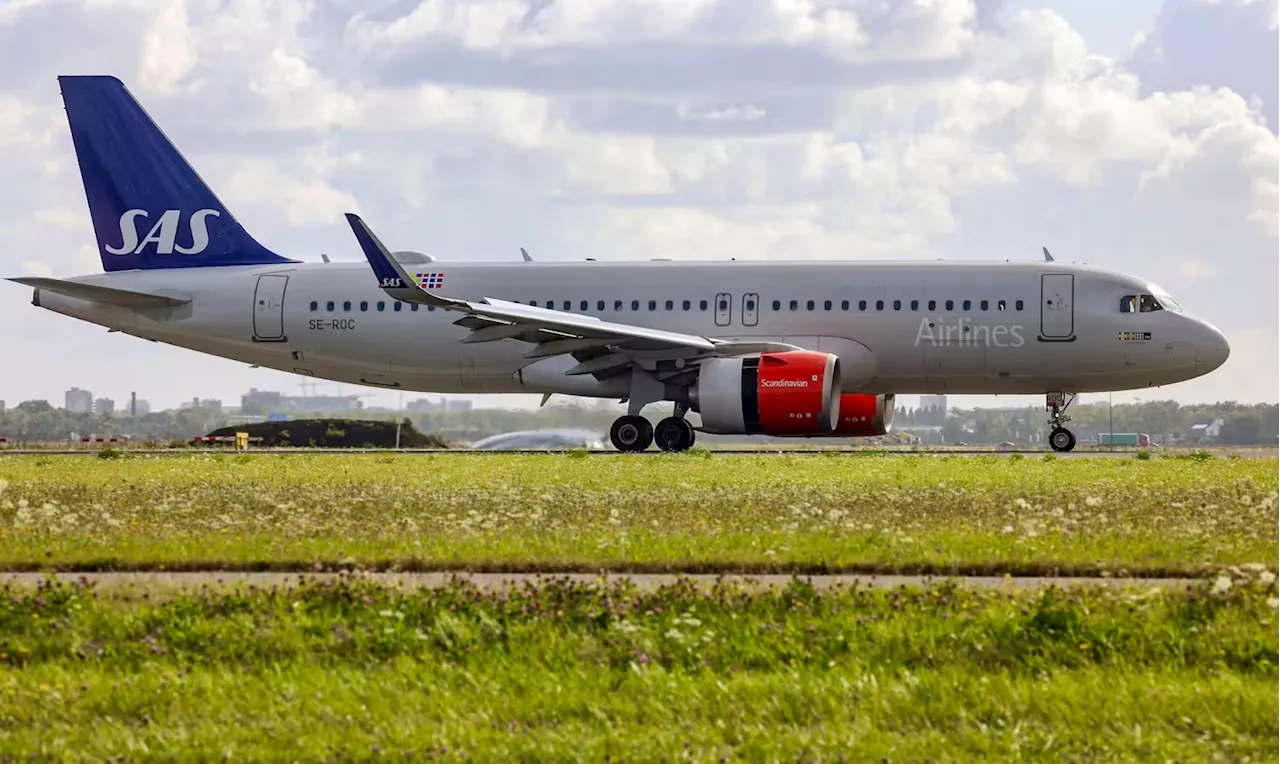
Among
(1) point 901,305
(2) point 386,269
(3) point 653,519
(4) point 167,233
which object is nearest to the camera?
(3) point 653,519

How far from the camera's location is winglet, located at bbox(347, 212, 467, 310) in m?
25.5

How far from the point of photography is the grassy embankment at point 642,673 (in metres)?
5.63

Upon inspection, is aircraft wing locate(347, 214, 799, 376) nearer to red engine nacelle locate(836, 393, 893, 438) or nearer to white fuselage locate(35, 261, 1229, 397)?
white fuselage locate(35, 261, 1229, 397)

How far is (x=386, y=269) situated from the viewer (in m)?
26.4

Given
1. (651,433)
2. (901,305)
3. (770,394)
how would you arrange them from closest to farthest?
1. (770,394)
2. (651,433)
3. (901,305)

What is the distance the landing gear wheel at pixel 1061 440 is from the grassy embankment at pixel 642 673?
877 inches

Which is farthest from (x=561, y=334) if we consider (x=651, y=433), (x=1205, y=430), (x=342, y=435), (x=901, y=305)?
(x=1205, y=430)

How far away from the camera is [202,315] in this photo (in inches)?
1239

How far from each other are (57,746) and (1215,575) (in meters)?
5.91

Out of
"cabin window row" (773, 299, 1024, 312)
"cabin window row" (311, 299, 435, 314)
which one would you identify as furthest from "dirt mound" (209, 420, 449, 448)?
"cabin window row" (773, 299, 1024, 312)

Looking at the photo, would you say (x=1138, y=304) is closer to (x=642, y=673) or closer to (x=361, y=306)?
(x=361, y=306)

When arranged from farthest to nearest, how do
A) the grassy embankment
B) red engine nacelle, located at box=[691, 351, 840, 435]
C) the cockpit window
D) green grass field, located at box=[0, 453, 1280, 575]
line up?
the cockpit window < red engine nacelle, located at box=[691, 351, 840, 435] < green grass field, located at box=[0, 453, 1280, 575] < the grassy embankment

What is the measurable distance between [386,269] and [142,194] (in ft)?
28.7

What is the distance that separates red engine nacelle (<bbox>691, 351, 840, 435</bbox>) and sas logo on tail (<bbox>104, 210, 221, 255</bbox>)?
479 inches
